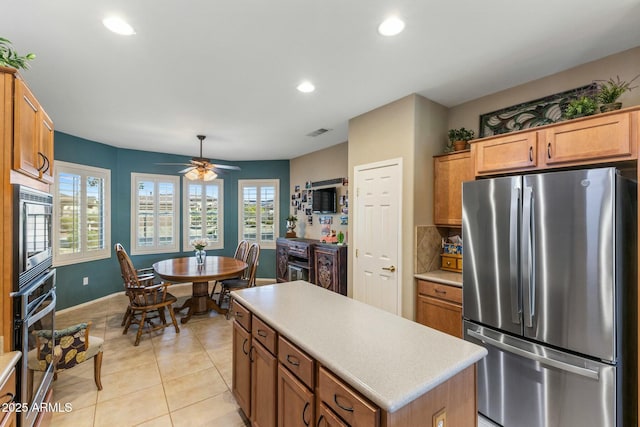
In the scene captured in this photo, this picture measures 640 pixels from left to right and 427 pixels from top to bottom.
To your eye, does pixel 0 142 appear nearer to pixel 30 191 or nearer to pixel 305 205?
pixel 30 191

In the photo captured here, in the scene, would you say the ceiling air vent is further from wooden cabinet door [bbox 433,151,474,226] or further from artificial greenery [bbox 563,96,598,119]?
artificial greenery [bbox 563,96,598,119]

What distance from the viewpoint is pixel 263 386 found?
1706 mm

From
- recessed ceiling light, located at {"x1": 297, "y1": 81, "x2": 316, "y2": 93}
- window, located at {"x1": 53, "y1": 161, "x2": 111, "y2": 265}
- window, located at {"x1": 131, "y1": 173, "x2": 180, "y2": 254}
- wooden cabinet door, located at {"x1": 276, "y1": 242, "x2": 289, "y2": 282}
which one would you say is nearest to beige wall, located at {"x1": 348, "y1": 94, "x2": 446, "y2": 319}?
recessed ceiling light, located at {"x1": 297, "y1": 81, "x2": 316, "y2": 93}

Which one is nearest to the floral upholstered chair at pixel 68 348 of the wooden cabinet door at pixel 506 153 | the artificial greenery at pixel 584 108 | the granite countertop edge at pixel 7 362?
the granite countertop edge at pixel 7 362

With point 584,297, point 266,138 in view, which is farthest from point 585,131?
point 266,138

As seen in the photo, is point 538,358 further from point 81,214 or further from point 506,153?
point 81,214

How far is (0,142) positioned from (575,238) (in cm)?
317

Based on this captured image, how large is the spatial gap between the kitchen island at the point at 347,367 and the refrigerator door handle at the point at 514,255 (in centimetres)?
90

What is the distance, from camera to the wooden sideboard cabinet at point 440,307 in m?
2.60

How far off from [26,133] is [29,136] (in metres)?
0.06

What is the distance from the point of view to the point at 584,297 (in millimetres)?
1706

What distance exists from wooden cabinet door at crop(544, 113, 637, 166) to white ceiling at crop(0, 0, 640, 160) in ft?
2.16

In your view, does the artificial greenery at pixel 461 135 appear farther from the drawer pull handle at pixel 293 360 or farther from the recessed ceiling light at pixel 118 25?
the recessed ceiling light at pixel 118 25

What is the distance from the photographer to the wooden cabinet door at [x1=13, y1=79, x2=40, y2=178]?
4.52ft
